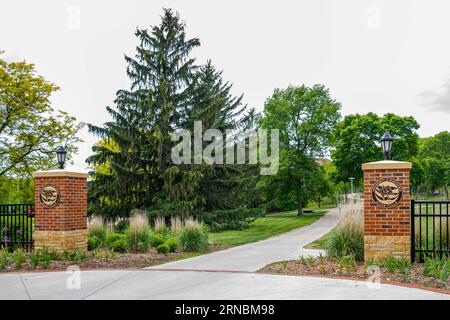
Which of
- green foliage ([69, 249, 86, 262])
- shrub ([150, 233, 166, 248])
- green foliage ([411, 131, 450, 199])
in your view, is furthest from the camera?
green foliage ([411, 131, 450, 199])

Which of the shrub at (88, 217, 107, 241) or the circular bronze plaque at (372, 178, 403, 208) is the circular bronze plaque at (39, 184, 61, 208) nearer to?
the shrub at (88, 217, 107, 241)

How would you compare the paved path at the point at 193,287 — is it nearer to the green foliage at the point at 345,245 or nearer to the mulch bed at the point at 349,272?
the mulch bed at the point at 349,272

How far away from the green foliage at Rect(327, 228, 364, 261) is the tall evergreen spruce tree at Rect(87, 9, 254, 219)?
1196cm

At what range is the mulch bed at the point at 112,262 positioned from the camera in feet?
29.9

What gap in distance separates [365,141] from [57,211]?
111 ft

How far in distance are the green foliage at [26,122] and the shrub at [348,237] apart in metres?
16.7

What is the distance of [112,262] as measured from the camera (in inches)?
377

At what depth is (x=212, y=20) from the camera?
59.4ft

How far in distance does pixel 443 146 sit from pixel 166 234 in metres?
68.4

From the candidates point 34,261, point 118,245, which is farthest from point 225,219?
point 34,261

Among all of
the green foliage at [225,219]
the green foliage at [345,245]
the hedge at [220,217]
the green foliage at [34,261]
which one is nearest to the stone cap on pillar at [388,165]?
the green foliage at [345,245]

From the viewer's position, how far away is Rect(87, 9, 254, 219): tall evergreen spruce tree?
2109 centimetres

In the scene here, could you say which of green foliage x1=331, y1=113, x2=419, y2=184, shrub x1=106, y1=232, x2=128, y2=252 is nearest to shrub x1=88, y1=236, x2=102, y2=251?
shrub x1=106, y1=232, x2=128, y2=252

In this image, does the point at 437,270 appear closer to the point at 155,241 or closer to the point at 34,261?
the point at 155,241
